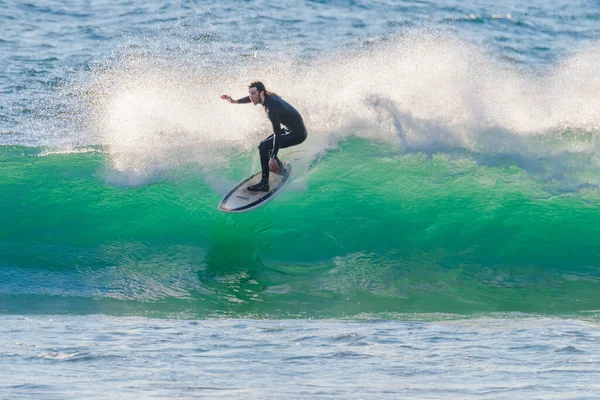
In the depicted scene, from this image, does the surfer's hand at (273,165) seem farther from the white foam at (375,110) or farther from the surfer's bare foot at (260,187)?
the white foam at (375,110)

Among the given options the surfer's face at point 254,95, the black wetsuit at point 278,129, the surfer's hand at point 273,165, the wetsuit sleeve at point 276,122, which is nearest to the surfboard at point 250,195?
the black wetsuit at point 278,129

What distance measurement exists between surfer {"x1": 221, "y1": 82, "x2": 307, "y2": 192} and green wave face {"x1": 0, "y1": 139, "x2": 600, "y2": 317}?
2.44 ft

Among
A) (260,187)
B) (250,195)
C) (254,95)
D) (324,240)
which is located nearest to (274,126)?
(254,95)

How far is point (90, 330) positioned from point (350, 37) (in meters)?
18.8

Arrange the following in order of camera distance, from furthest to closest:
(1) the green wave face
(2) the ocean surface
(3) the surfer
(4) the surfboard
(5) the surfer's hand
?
(4) the surfboard, (5) the surfer's hand, (3) the surfer, (1) the green wave face, (2) the ocean surface

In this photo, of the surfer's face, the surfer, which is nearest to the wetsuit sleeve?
the surfer

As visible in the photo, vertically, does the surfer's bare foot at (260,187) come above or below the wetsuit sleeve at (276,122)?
below

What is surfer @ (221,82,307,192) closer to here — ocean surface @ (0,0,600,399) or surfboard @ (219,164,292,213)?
surfboard @ (219,164,292,213)

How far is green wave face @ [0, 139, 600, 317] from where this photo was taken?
29.2 feet

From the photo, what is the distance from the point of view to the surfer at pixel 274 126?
9.37 meters

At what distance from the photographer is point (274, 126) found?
9.42 meters

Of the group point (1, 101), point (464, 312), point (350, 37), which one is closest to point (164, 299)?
point (464, 312)

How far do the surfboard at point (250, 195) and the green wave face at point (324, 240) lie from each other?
0.34 metres

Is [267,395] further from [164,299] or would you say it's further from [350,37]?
[350,37]
